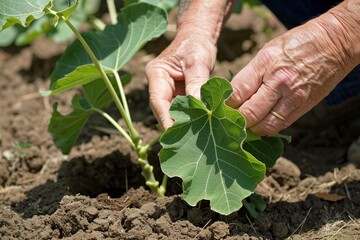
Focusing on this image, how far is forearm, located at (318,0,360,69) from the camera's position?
2484 mm

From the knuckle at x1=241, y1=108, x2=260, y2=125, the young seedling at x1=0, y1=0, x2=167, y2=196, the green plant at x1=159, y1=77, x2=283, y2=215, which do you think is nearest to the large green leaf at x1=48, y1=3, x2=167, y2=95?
the young seedling at x1=0, y1=0, x2=167, y2=196

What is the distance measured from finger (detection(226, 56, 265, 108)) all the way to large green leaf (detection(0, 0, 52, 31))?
0.72 metres

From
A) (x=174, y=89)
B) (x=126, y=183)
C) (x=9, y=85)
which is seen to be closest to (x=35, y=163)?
(x=126, y=183)

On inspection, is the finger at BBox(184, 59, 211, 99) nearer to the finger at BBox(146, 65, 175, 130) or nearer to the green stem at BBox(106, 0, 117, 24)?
the finger at BBox(146, 65, 175, 130)

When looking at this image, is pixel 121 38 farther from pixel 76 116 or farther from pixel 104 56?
pixel 76 116

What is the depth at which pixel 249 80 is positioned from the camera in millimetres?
2510

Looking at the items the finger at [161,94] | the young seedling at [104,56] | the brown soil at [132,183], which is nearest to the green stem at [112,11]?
the brown soil at [132,183]

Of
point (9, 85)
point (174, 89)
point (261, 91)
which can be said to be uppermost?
point (261, 91)

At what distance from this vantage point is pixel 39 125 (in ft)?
13.3

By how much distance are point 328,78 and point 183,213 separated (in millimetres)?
712

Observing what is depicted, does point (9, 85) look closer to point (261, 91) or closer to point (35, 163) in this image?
point (35, 163)

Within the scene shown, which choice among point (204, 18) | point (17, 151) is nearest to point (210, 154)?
point (204, 18)

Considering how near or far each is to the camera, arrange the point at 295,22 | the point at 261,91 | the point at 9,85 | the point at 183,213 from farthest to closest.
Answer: the point at 9,85, the point at 295,22, the point at 183,213, the point at 261,91

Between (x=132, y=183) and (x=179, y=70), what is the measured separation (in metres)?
0.69
